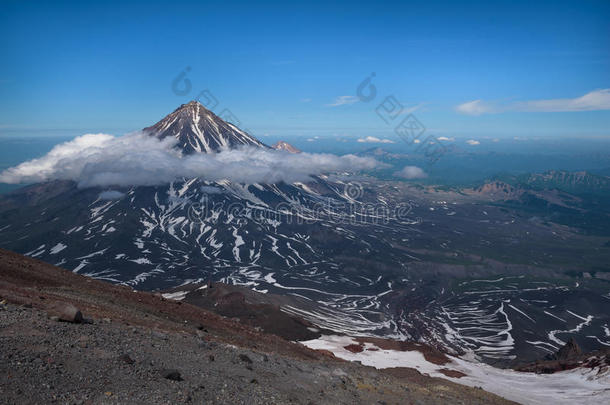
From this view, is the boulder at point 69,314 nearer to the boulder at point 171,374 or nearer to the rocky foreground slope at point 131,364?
the rocky foreground slope at point 131,364

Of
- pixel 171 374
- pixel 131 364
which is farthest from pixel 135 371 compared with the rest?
pixel 171 374

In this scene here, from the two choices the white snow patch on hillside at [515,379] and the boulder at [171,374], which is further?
the white snow patch on hillside at [515,379]

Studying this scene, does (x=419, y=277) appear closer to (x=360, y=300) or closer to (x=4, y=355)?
(x=360, y=300)

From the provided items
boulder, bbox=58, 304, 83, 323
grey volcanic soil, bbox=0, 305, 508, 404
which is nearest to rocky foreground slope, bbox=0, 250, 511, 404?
grey volcanic soil, bbox=0, 305, 508, 404

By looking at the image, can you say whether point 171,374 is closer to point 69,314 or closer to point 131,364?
point 131,364

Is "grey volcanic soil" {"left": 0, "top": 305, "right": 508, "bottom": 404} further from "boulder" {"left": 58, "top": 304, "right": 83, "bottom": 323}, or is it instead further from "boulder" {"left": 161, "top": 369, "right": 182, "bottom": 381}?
"boulder" {"left": 58, "top": 304, "right": 83, "bottom": 323}

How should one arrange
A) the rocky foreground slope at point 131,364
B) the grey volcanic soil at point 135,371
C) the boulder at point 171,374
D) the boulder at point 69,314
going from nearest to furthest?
the grey volcanic soil at point 135,371
the rocky foreground slope at point 131,364
the boulder at point 171,374
the boulder at point 69,314

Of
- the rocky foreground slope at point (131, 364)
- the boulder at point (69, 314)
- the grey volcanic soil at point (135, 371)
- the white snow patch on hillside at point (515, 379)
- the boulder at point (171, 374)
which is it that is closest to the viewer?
the grey volcanic soil at point (135, 371)

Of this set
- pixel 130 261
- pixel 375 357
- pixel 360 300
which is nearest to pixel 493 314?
pixel 360 300

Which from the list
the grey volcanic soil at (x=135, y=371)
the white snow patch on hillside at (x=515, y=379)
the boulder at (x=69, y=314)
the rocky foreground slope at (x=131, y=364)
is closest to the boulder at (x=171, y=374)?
the rocky foreground slope at (x=131, y=364)
